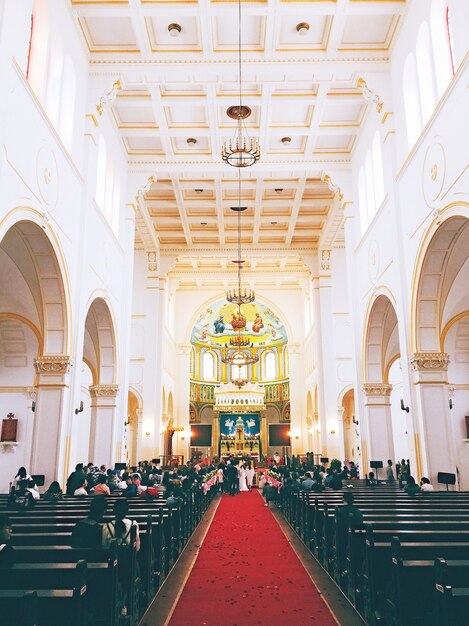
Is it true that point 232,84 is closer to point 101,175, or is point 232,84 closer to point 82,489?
point 101,175

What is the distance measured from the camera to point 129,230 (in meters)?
18.2

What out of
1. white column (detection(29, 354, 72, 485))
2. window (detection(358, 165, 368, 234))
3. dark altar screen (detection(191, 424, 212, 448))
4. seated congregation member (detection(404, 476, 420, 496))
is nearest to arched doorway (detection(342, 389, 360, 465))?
window (detection(358, 165, 368, 234))

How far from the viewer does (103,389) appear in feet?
54.3

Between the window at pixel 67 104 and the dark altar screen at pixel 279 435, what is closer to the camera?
the window at pixel 67 104

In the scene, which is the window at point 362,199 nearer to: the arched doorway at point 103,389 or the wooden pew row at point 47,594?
the arched doorway at point 103,389

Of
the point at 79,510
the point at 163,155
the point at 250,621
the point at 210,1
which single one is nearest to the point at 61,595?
the point at 250,621

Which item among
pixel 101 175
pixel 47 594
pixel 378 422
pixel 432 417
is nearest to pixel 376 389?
pixel 378 422

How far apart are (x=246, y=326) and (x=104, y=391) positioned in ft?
74.8

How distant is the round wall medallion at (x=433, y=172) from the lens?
10461 millimetres

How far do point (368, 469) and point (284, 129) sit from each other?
11.0 meters

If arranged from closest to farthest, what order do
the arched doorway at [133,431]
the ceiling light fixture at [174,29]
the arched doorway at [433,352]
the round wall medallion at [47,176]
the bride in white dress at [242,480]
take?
1. the round wall medallion at [47,176]
2. the arched doorway at [433,352]
3. the ceiling light fixture at [174,29]
4. the bride in white dress at [242,480]
5. the arched doorway at [133,431]

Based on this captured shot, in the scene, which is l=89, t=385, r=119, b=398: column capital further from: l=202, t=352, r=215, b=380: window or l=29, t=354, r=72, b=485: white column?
l=202, t=352, r=215, b=380: window

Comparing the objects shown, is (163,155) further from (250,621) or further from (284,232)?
(250,621)

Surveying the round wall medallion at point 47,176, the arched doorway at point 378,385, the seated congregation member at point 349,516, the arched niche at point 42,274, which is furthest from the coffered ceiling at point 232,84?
the seated congregation member at point 349,516
